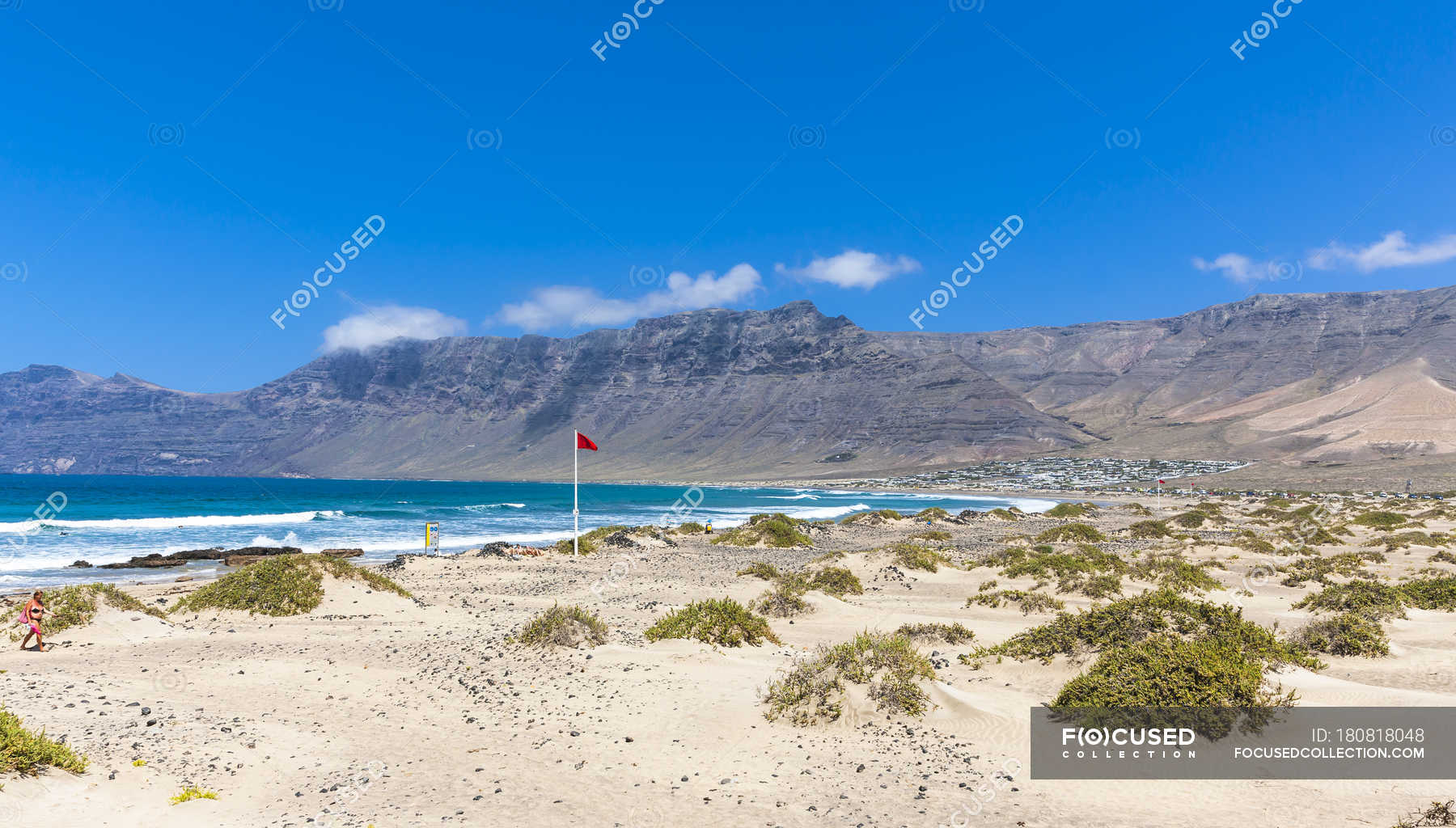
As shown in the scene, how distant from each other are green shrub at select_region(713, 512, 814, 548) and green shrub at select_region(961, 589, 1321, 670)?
80.2 feet

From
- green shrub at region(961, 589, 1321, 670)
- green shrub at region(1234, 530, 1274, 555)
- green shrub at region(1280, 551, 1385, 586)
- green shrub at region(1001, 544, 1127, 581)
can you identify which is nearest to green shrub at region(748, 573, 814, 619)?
green shrub at region(961, 589, 1321, 670)

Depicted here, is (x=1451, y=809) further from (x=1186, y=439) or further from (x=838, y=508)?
→ (x=1186, y=439)

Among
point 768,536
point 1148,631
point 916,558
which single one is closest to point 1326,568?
point 916,558

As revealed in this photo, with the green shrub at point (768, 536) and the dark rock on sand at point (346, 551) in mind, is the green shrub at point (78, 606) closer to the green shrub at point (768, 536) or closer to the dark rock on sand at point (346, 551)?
the dark rock on sand at point (346, 551)

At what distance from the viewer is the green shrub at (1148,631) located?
9.41 metres

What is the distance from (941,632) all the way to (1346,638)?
6.00 m

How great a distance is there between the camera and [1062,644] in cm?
1017

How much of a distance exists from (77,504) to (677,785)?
96586 millimetres

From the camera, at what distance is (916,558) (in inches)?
942

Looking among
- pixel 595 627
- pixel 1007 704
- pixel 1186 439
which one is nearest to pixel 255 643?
pixel 595 627

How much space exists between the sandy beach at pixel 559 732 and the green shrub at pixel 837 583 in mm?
3182

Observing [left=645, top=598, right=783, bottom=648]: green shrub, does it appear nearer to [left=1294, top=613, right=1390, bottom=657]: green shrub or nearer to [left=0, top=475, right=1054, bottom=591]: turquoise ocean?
[left=1294, top=613, right=1390, bottom=657]: green shrub

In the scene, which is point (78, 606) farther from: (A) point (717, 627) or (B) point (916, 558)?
(B) point (916, 558)

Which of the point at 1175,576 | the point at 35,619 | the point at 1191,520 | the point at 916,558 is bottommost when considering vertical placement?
the point at 1191,520
